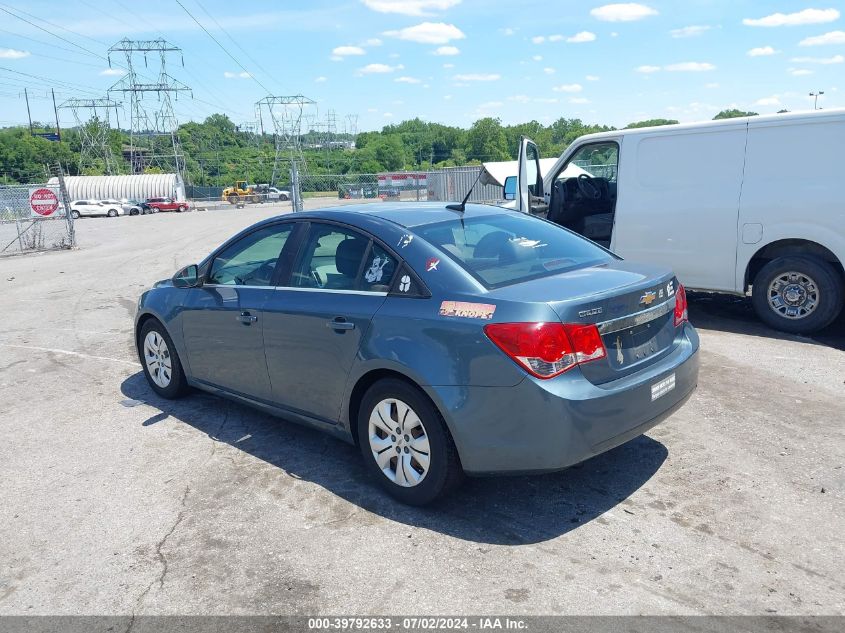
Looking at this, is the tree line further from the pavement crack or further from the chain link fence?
the pavement crack

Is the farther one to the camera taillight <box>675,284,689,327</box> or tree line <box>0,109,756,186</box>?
tree line <box>0,109,756,186</box>

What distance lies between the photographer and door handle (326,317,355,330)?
406 centimetres

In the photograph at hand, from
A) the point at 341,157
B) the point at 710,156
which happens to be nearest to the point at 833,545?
the point at 710,156

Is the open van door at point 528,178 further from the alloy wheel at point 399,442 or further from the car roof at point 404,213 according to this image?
the alloy wheel at point 399,442

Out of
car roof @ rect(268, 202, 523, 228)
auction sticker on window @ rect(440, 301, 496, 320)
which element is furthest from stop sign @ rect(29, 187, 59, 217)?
auction sticker on window @ rect(440, 301, 496, 320)

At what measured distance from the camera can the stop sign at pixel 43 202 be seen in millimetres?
20734

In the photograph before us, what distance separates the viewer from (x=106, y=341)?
8516 mm

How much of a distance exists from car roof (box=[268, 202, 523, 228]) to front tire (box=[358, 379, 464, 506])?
109 centimetres

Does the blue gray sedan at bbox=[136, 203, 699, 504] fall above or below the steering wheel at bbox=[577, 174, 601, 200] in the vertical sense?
below

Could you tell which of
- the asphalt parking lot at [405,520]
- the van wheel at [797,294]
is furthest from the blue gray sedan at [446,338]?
the van wheel at [797,294]

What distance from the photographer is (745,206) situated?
733 centimetres

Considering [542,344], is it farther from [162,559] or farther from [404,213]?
[162,559]

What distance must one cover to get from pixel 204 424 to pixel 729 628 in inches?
157

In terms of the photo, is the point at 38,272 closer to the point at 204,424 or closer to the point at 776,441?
the point at 204,424
